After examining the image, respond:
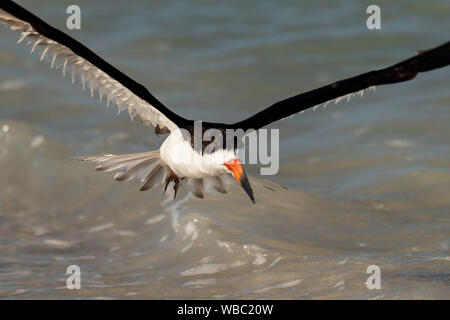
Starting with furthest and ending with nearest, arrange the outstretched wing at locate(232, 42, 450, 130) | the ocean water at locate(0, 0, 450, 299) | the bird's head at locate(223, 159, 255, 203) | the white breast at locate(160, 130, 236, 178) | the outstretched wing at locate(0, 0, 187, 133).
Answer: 1. the ocean water at locate(0, 0, 450, 299)
2. the outstretched wing at locate(232, 42, 450, 130)
3. the white breast at locate(160, 130, 236, 178)
4. the bird's head at locate(223, 159, 255, 203)
5. the outstretched wing at locate(0, 0, 187, 133)

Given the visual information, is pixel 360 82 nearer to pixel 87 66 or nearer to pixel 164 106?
pixel 164 106

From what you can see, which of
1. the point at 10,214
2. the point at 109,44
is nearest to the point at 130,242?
the point at 10,214

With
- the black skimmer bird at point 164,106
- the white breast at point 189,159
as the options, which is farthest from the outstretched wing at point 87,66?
the white breast at point 189,159

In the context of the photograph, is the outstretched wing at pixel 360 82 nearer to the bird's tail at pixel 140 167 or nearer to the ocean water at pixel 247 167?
the bird's tail at pixel 140 167

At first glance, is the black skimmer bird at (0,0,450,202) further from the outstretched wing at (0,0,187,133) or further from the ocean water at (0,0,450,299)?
the ocean water at (0,0,450,299)

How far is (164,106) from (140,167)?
86cm

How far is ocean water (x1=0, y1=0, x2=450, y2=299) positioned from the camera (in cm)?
668

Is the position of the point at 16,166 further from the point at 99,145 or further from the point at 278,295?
the point at 278,295

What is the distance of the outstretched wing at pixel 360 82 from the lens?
587 cm

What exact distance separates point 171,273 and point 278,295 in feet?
3.46

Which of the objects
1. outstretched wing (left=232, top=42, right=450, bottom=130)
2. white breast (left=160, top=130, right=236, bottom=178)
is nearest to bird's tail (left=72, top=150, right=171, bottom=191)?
white breast (left=160, top=130, right=236, bottom=178)

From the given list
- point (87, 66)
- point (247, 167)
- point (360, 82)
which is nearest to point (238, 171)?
point (360, 82)

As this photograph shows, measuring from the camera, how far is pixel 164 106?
6.12 meters

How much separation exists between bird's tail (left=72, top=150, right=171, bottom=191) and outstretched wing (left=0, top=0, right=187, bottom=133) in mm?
291
